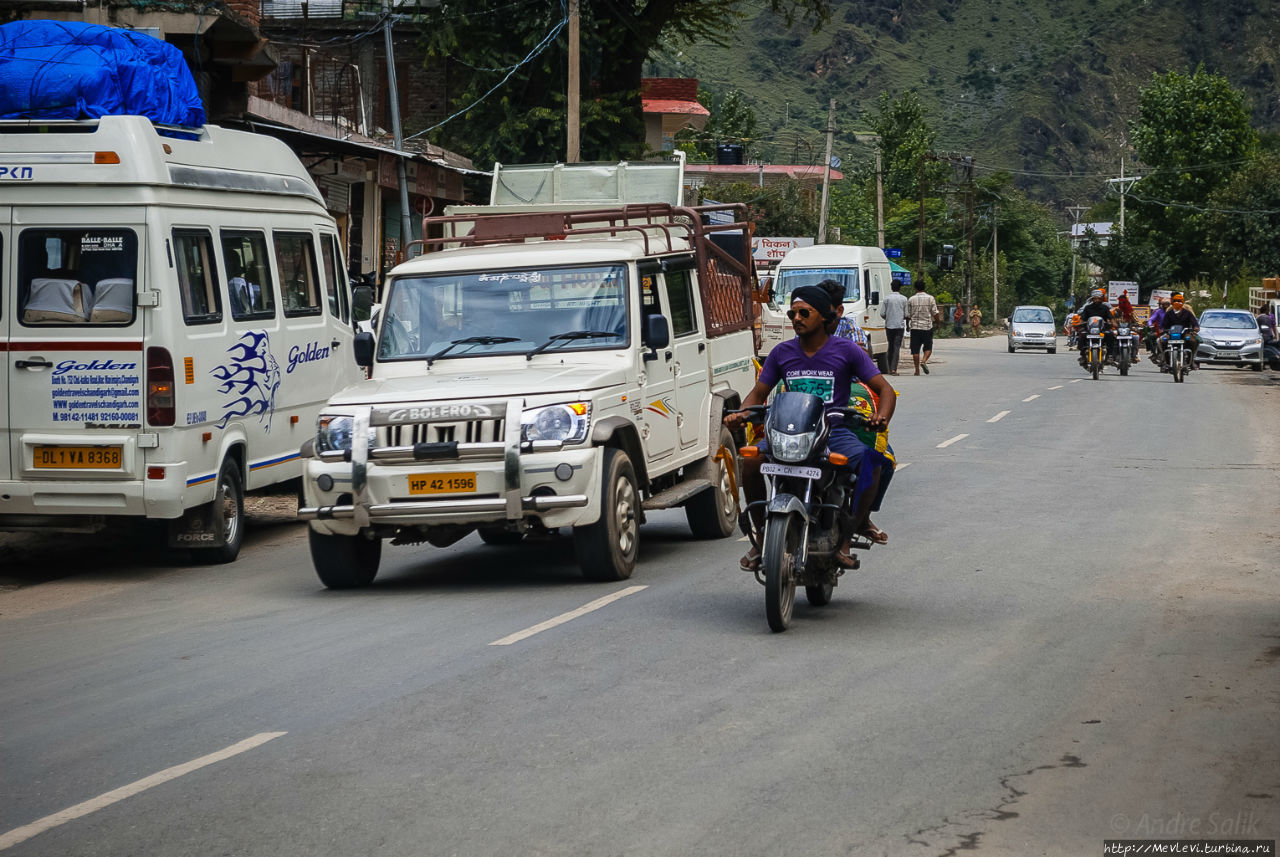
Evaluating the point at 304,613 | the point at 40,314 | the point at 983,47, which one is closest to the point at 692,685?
the point at 304,613

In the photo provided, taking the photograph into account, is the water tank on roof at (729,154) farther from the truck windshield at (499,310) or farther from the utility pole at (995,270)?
the truck windshield at (499,310)

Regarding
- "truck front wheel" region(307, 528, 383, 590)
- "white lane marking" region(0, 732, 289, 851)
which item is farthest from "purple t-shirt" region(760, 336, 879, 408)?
"white lane marking" region(0, 732, 289, 851)

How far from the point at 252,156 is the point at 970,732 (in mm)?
8745

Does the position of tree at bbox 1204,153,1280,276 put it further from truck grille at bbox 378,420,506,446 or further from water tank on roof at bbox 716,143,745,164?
truck grille at bbox 378,420,506,446

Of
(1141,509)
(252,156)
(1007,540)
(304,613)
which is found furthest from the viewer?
(1141,509)

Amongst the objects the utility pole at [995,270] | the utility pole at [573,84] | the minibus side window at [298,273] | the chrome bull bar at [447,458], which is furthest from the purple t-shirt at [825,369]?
the utility pole at [995,270]

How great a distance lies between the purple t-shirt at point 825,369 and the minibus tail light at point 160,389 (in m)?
4.52

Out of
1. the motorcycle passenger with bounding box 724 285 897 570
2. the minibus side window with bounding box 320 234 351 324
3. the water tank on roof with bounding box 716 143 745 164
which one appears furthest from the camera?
the water tank on roof with bounding box 716 143 745 164

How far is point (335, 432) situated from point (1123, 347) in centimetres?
2918

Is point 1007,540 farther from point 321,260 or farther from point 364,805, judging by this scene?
point 364,805

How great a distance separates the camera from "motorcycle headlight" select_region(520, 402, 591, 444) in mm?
9914

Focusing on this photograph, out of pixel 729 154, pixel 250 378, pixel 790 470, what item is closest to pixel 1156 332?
pixel 250 378

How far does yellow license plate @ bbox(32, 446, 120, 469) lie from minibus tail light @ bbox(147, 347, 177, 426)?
35 centimetres

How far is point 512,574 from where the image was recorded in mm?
11156
